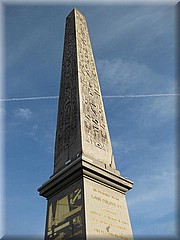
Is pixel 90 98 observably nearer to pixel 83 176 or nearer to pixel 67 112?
pixel 67 112

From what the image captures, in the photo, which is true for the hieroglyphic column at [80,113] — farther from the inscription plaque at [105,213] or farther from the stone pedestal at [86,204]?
the inscription plaque at [105,213]

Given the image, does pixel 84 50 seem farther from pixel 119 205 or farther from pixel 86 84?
pixel 119 205

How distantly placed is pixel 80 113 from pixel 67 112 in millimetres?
637

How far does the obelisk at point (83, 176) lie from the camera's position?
5.99 metres

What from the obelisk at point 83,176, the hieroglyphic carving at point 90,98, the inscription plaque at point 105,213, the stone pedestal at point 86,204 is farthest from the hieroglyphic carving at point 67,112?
the inscription plaque at point 105,213

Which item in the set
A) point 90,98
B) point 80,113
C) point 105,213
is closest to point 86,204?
point 105,213

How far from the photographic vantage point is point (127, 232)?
21.1 ft

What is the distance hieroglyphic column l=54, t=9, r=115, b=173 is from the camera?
7.30 m

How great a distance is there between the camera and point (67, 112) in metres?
8.31

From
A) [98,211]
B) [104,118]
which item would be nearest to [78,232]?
[98,211]

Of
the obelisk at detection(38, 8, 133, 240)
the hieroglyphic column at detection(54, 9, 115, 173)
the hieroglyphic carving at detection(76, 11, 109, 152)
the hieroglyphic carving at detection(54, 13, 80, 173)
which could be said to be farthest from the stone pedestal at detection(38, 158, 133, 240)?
the hieroglyphic carving at detection(76, 11, 109, 152)

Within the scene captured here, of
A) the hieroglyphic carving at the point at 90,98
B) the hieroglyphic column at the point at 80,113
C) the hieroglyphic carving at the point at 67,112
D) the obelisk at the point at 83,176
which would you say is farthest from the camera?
the hieroglyphic carving at the point at 90,98

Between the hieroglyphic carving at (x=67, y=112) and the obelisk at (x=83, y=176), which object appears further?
the hieroglyphic carving at (x=67, y=112)

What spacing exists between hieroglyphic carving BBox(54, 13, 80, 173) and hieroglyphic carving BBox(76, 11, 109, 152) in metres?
0.19
